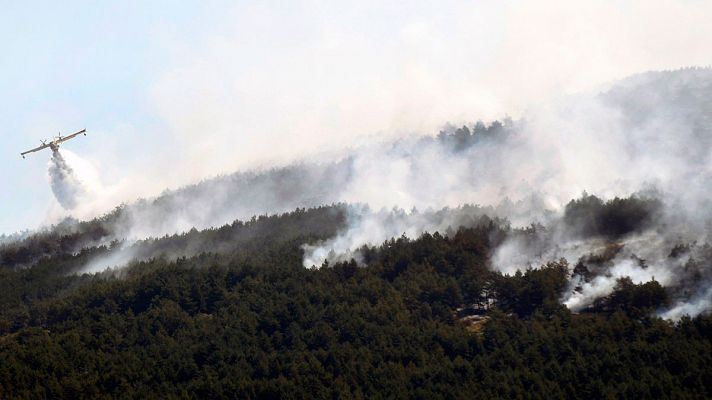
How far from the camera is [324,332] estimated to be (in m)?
159

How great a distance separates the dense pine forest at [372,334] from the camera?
428 feet

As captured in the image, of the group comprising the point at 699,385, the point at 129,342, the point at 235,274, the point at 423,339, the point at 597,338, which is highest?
the point at 235,274

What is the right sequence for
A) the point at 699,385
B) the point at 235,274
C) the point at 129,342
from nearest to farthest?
the point at 699,385, the point at 129,342, the point at 235,274

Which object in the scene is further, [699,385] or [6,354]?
[6,354]

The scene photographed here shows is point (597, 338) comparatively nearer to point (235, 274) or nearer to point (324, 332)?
point (324, 332)

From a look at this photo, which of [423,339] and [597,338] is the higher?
[423,339]

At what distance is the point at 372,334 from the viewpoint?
15488cm

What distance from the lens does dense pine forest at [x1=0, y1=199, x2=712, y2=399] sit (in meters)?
130

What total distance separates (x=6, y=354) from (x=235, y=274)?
141 feet

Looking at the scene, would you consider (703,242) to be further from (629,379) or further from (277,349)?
(277,349)

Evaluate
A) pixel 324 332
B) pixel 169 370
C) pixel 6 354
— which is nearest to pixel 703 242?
pixel 324 332

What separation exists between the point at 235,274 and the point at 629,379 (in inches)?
3410

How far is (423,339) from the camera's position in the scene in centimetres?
15050

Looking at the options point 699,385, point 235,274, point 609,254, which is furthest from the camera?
point 235,274
